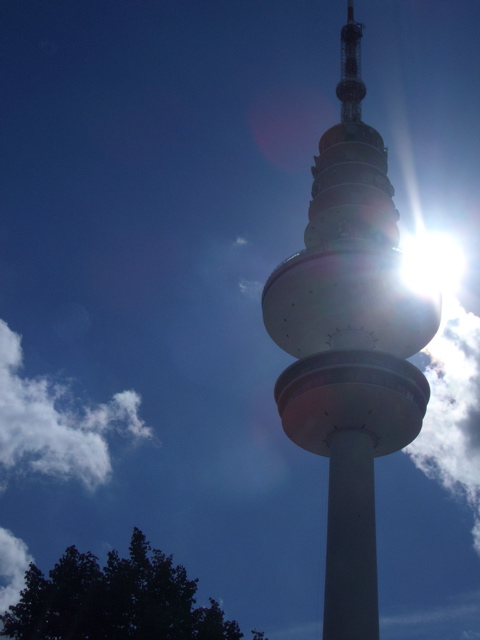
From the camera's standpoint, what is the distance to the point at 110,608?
4250 cm

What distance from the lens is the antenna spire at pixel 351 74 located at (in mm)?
67938

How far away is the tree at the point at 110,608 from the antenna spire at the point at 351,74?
47185mm

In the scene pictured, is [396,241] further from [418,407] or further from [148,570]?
[148,570]

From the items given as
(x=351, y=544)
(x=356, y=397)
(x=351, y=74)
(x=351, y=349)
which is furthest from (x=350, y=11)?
(x=351, y=544)

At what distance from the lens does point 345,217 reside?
57719mm

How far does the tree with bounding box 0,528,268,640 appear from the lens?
4175 cm

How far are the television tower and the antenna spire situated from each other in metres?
7.22

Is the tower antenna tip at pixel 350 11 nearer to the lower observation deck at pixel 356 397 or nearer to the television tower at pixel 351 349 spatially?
the television tower at pixel 351 349

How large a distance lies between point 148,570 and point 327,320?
22.2 meters

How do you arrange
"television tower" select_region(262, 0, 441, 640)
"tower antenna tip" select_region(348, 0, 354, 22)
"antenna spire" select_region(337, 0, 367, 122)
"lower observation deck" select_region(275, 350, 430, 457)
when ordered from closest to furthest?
"television tower" select_region(262, 0, 441, 640), "lower observation deck" select_region(275, 350, 430, 457), "antenna spire" select_region(337, 0, 367, 122), "tower antenna tip" select_region(348, 0, 354, 22)

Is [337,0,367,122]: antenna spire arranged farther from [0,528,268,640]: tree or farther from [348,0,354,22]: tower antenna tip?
[0,528,268,640]: tree

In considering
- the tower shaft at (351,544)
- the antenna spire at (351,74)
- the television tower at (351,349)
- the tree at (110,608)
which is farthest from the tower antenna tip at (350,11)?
the tree at (110,608)

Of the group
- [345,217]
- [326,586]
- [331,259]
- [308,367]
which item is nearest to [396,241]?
[345,217]

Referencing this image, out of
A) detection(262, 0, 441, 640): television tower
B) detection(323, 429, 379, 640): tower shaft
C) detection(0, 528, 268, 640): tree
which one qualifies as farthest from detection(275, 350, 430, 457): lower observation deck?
detection(0, 528, 268, 640): tree
